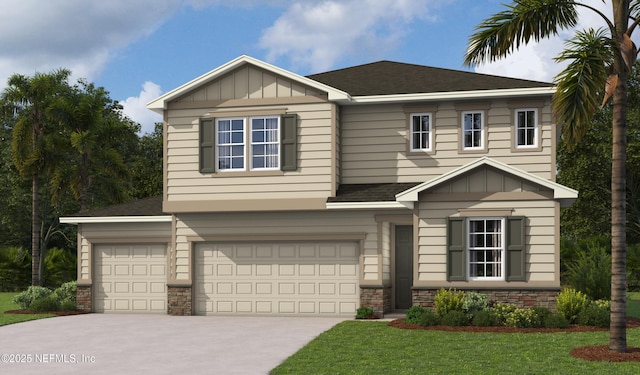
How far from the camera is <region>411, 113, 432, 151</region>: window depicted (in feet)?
73.6

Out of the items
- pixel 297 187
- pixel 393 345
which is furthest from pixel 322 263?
pixel 393 345

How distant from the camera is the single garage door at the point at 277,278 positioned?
2183cm

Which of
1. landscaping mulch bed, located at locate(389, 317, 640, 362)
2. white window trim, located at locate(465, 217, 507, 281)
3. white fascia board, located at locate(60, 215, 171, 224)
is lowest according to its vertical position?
landscaping mulch bed, located at locate(389, 317, 640, 362)

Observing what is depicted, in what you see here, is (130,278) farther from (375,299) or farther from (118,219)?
(375,299)

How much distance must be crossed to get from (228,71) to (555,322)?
447 inches

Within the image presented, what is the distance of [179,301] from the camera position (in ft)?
74.5

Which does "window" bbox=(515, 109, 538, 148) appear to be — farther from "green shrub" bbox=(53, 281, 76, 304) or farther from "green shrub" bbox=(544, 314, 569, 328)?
"green shrub" bbox=(53, 281, 76, 304)

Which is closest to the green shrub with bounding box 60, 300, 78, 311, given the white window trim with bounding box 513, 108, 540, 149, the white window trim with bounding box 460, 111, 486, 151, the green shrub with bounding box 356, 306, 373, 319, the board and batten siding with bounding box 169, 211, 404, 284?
the board and batten siding with bounding box 169, 211, 404, 284

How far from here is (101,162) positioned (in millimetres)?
32094

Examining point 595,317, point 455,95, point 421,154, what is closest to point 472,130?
point 455,95

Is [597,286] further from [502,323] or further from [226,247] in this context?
[226,247]

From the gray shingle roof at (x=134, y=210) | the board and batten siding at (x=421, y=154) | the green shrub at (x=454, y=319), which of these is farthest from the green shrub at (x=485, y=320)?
the gray shingle roof at (x=134, y=210)

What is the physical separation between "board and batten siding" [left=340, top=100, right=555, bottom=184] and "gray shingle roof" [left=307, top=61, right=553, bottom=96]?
1.70 feet

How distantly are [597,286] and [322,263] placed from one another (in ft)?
27.0
